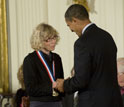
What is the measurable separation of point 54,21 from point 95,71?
325cm

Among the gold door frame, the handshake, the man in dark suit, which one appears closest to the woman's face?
the handshake

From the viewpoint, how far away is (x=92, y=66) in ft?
9.06

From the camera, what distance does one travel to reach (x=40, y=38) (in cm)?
333

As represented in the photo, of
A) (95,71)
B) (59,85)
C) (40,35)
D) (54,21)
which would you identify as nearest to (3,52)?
(54,21)

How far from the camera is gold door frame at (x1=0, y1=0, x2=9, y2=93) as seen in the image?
6.02m

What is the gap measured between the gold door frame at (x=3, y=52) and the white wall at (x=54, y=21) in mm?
129

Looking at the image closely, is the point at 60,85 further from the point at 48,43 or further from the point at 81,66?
the point at 48,43

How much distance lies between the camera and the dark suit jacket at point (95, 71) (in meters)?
2.73

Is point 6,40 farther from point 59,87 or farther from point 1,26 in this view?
point 59,87

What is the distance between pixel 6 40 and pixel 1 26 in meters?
0.28

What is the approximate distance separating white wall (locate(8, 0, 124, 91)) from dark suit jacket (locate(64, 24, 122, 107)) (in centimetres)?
267

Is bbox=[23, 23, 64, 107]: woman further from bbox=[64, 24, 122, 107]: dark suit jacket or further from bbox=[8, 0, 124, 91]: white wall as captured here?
bbox=[8, 0, 124, 91]: white wall

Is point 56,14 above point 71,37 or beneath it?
above

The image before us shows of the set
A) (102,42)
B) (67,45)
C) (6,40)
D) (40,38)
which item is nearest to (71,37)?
(67,45)
